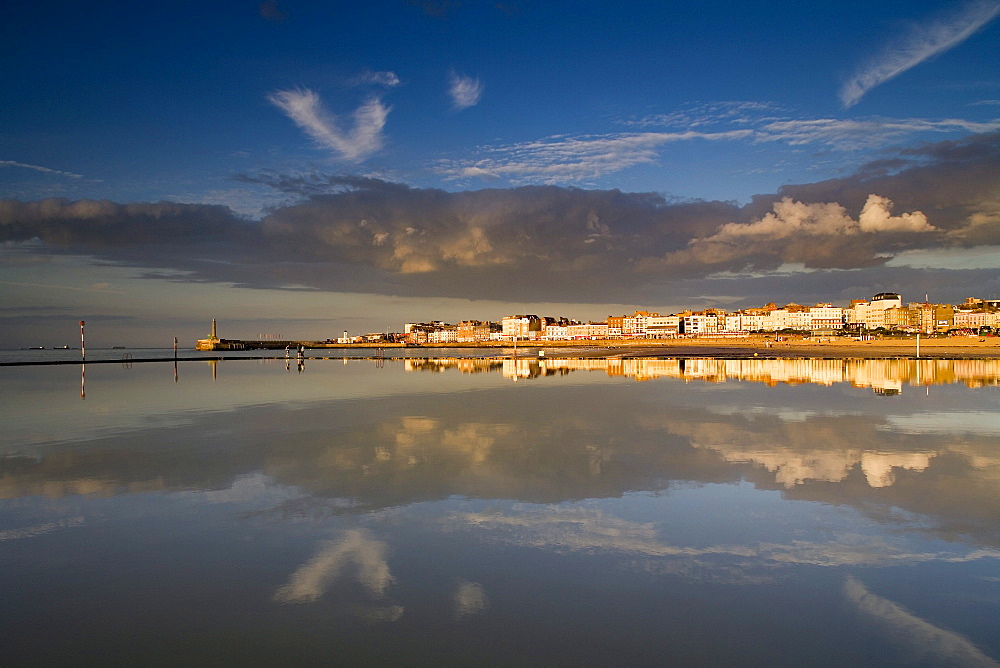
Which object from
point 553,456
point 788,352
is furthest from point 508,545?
point 788,352

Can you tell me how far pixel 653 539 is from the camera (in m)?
6.95

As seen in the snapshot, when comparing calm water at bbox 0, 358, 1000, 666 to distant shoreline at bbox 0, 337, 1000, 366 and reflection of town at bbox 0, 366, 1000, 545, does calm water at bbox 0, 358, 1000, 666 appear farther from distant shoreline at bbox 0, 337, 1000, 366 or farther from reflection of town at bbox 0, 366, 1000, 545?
distant shoreline at bbox 0, 337, 1000, 366

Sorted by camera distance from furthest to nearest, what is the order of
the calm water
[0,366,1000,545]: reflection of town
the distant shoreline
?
the distant shoreline, [0,366,1000,545]: reflection of town, the calm water

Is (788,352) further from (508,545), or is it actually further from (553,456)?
(508,545)

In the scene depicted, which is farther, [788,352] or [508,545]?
[788,352]

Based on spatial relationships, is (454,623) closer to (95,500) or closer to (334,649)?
(334,649)

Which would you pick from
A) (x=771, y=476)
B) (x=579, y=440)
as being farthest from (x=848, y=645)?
(x=579, y=440)

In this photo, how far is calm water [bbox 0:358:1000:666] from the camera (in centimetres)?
469

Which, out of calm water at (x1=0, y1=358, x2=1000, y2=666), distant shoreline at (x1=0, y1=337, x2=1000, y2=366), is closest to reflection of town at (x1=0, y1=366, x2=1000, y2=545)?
calm water at (x1=0, y1=358, x2=1000, y2=666)

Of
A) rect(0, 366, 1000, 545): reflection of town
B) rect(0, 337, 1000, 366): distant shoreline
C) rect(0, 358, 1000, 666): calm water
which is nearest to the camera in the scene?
rect(0, 358, 1000, 666): calm water

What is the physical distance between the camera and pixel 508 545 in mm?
6762

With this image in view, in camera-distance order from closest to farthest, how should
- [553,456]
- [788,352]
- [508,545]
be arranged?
[508,545], [553,456], [788,352]

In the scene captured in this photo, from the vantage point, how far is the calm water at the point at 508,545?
15.4ft

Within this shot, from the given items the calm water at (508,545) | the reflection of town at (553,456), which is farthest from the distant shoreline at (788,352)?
the calm water at (508,545)
